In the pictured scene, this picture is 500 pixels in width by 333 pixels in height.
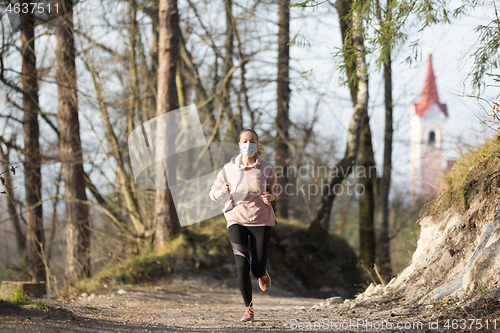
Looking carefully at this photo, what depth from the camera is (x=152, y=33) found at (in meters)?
14.0

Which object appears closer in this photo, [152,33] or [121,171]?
[121,171]

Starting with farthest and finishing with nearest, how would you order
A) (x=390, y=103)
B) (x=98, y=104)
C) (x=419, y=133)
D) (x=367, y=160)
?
(x=419, y=133) → (x=390, y=103) → (x=367, y=160) → (x=98, y=104)

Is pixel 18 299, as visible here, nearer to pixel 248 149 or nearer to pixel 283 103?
pixel 248 149

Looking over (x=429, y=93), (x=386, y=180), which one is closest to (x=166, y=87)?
(x=386, y=180)

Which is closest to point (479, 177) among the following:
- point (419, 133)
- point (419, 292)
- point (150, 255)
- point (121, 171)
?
point (419, 292)

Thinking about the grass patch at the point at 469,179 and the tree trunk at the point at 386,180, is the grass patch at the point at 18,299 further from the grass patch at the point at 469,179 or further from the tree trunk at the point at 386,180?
the tree trunk at the point at 386,180

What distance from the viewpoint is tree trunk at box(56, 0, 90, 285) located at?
418 inches

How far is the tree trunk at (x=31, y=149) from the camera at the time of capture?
1187 centimetres

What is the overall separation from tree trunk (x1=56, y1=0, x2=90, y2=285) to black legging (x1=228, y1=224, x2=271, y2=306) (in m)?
7.13

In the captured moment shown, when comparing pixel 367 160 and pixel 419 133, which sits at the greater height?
pixel 419 133

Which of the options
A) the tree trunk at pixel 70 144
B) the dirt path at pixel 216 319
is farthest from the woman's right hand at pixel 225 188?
the tree trunk at pixel 70 144

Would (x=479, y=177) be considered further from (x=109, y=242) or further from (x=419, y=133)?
(x=419, y=133)

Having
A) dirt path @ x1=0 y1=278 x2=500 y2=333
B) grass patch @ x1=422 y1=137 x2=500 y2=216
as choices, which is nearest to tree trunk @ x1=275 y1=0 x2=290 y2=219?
grass patch @ x1=422 y1=137 x2=500 y2=216

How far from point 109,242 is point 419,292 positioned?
9.16m
